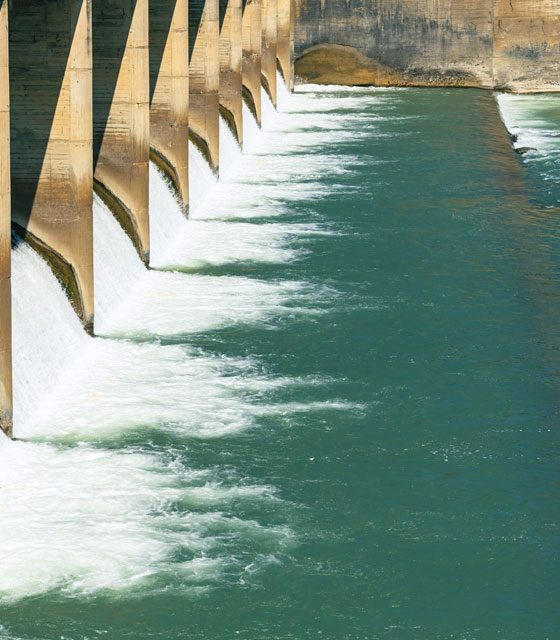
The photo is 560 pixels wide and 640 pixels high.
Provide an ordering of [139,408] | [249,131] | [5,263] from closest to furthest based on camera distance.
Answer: [5,263]
[139,408]
[249,131]

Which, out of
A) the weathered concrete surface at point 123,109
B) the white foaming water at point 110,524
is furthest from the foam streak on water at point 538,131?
the white foaming water at point 110,524

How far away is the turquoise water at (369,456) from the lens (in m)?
11.1

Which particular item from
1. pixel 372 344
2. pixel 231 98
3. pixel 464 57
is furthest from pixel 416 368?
pixel 464 57

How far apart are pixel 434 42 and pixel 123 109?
84.0 feet

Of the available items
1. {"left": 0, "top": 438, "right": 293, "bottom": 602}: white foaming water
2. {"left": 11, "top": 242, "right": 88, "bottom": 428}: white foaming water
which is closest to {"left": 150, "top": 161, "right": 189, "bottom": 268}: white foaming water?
{"left": 11, "top": 242, "right": 88, "bottom": 428}: white foaming water

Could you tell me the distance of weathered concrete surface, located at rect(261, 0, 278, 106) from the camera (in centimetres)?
4088

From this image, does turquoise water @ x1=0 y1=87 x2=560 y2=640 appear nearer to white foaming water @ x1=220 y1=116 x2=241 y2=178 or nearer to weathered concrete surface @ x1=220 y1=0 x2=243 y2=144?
white foaming water @ x1=220 y1=116 x2=241 y2=178

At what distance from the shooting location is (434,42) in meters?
45.8

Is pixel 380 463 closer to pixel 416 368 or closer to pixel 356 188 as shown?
pixel 416 368

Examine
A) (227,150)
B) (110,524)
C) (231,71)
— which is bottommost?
(110,524)

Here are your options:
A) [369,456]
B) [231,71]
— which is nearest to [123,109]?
[369,456]

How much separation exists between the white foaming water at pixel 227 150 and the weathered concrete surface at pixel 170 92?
4.76m

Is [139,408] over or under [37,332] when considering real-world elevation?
under

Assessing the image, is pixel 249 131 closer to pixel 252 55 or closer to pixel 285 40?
pixel 252 55
